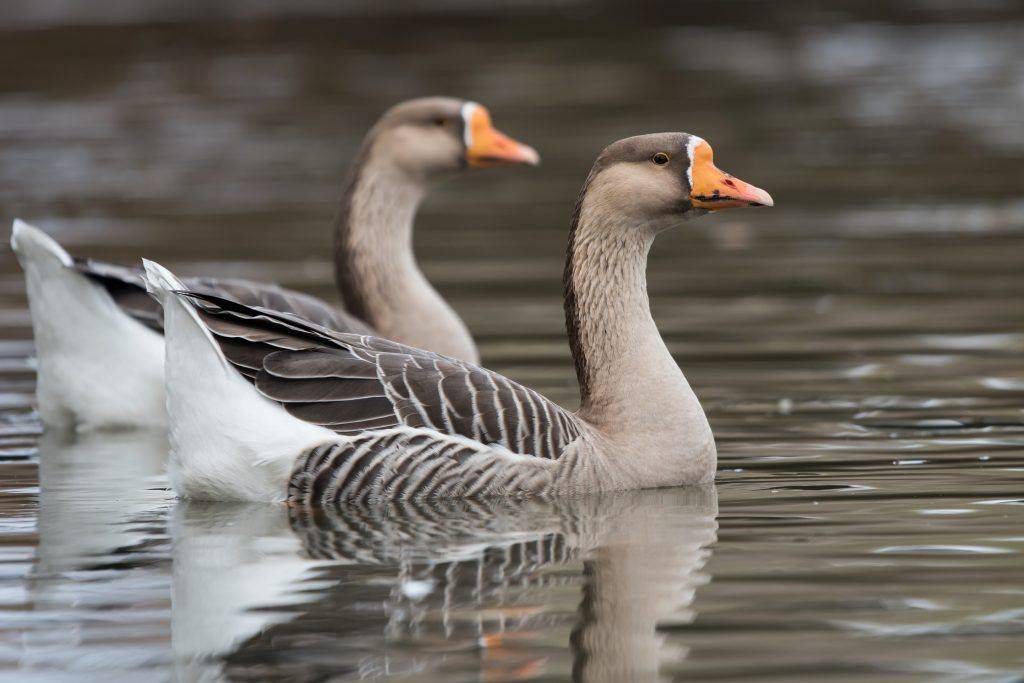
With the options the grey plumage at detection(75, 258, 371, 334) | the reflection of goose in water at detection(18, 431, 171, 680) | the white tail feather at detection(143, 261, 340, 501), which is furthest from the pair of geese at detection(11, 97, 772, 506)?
the reflection of goose in water at detection(18, 431, 171, 680)

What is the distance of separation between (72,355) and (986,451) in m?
5.08

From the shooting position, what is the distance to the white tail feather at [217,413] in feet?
28.0

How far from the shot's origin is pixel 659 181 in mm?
9312

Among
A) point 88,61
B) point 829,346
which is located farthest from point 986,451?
point 88,61

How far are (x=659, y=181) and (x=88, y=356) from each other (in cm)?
370

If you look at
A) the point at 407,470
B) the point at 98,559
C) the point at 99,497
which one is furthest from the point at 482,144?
the point at 98,559

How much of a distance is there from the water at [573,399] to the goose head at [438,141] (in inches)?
51.7

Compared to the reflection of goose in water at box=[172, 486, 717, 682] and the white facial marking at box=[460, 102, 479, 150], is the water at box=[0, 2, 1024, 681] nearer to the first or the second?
the reflection of goose in water at box=[172, 486, 717, 682]

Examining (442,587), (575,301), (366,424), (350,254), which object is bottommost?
(442,587)

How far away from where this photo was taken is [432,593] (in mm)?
7238

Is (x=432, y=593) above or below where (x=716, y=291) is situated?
below

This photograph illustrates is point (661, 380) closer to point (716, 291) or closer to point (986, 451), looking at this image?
point (986, 451)

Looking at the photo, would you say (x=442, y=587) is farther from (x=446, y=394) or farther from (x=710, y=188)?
(x=710, y=188)

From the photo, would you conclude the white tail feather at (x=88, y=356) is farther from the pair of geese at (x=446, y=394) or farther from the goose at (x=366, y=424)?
the goose at (x=366, y=424)
